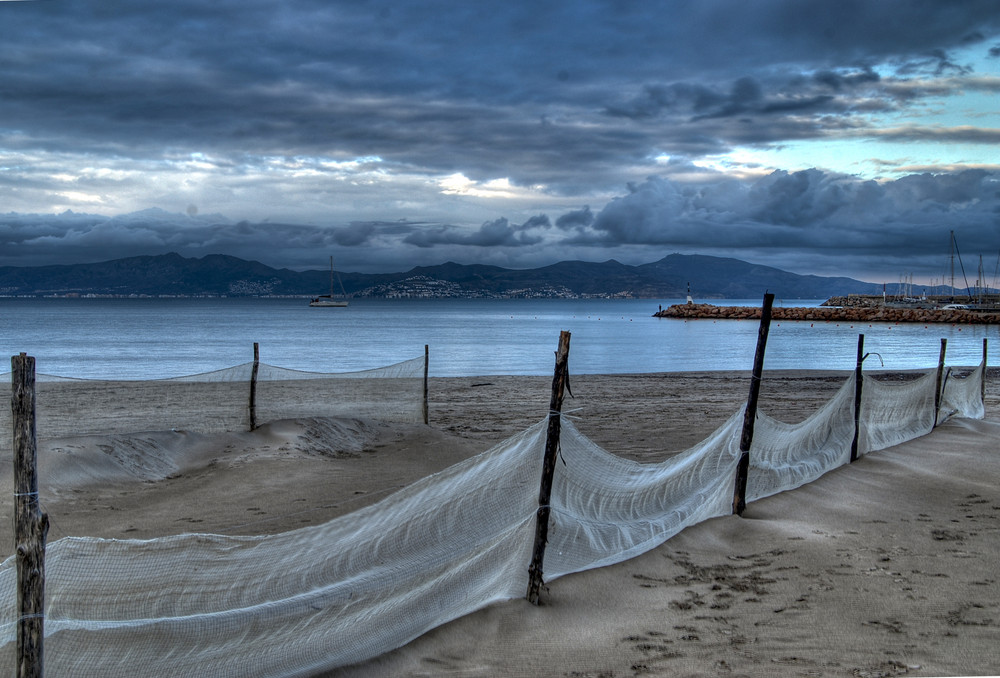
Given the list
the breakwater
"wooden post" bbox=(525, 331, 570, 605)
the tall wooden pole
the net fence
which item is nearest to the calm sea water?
the breakwater

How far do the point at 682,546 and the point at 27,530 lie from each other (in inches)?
197

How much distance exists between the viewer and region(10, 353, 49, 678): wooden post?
130 inches

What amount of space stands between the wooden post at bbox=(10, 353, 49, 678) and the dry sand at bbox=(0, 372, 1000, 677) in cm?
162

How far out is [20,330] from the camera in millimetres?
60938

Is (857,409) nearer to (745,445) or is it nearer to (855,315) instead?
(745,445)

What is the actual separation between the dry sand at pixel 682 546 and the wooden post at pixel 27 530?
162cm

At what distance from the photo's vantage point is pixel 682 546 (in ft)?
21.2

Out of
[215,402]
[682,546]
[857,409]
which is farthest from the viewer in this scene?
[215,402]

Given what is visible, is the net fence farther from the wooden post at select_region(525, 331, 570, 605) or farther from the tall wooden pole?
the tall wooden pole

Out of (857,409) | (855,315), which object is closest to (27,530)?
(857,409)

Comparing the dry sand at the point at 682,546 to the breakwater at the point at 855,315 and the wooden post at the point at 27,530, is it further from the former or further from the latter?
the breakwater at the point at 855,315

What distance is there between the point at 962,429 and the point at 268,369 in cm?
1224

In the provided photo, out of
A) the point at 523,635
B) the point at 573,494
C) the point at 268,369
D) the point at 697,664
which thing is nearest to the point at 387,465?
the point at 268,369

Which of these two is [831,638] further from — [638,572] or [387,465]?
[387,465]
